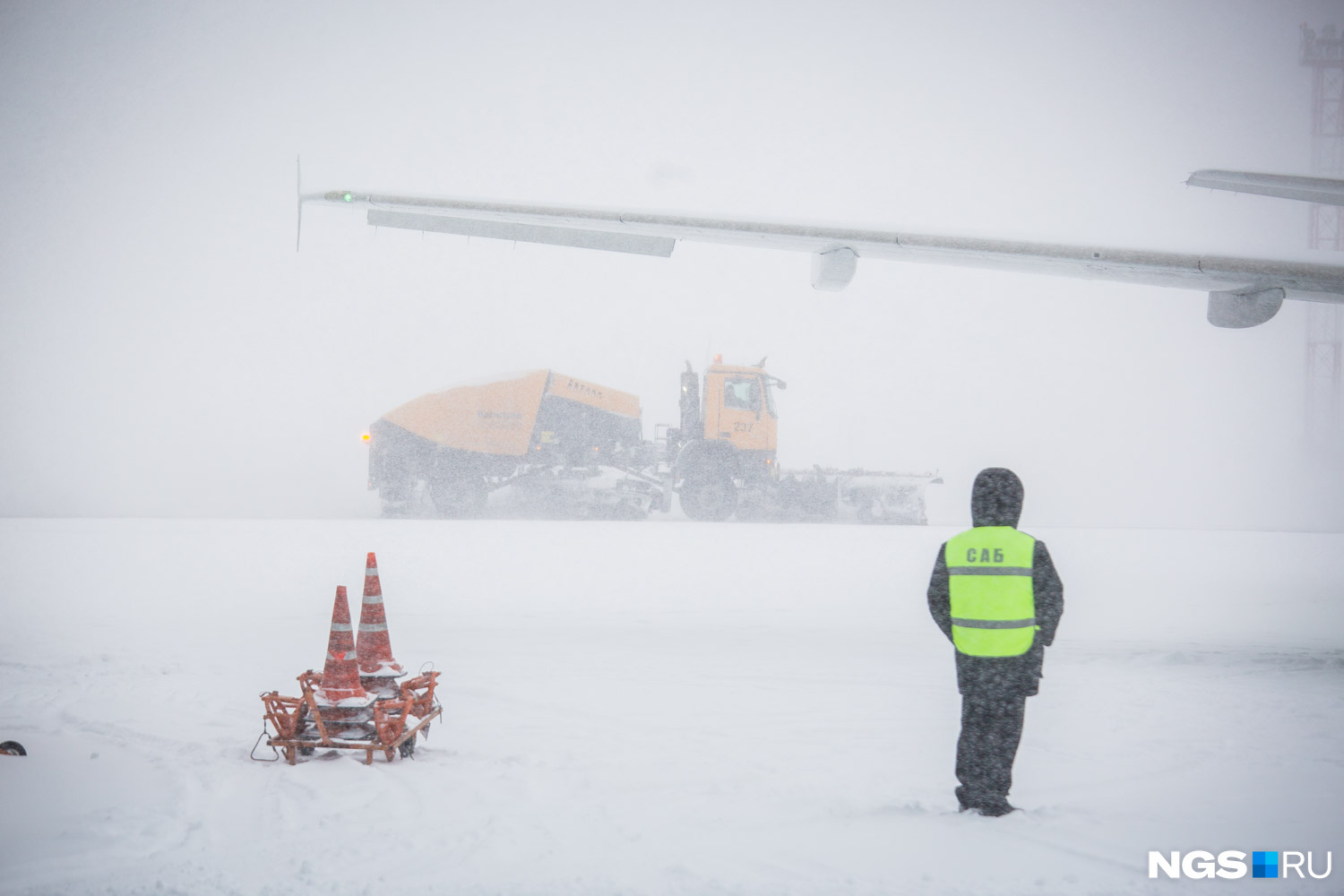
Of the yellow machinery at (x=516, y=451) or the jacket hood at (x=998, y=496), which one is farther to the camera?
the yellow machinery at (x=516, y=451)

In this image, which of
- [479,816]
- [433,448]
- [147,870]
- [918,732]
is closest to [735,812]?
[479,816]

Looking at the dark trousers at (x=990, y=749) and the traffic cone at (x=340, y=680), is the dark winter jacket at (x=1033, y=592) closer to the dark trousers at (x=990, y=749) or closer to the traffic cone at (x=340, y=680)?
the dark trousers at (x=990, y=749)

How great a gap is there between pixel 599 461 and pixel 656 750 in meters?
14.5

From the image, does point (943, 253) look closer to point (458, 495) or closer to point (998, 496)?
point (998, 496)

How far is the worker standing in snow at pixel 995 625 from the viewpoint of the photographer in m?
2.57

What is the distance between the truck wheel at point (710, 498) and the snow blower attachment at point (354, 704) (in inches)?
540

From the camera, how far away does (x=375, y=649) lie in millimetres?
3480

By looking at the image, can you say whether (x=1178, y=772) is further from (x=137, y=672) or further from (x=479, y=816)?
(x=137, y=672)

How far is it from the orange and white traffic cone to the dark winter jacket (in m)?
2.27

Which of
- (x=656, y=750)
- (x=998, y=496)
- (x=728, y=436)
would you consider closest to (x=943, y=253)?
(x=998, y=496)

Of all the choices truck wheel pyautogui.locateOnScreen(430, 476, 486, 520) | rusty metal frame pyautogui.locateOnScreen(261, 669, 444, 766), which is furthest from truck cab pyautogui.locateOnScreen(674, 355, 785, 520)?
rusty metal frame pyautogui.locateOnScreen(261, 669, 444, 766)

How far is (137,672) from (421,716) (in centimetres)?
221

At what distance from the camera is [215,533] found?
1458cm

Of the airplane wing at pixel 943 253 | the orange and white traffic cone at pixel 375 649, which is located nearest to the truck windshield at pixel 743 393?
the airplane wing at pixel 943 253
